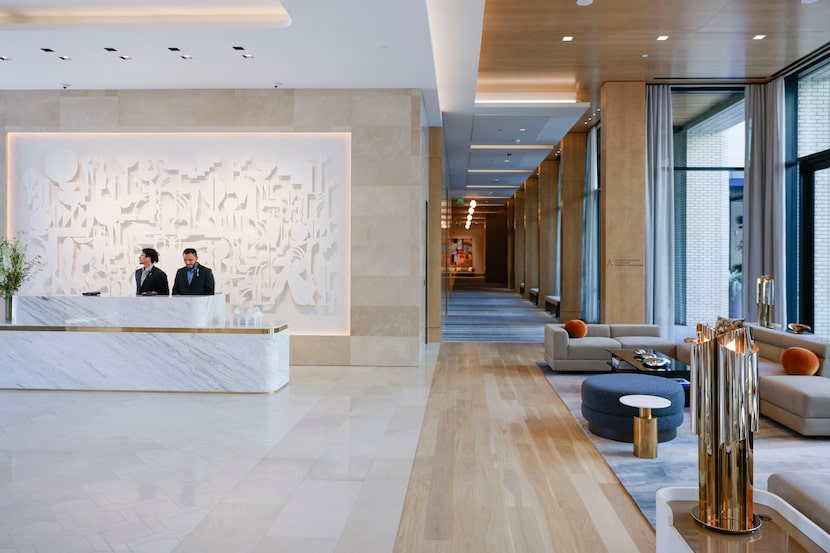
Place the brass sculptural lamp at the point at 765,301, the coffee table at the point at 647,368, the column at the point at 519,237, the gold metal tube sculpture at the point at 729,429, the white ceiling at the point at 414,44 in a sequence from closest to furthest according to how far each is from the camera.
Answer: the gold metal tube sculpture at the point at 729,429
the white ceiling at the point at 414,44
the coffee table at the point at 647,368
the brass sculptural lamp at the point at 765,301
the column at the point at 519,237

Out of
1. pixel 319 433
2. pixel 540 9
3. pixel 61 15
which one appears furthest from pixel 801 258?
pixel 61 15

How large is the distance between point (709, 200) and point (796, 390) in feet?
22.7

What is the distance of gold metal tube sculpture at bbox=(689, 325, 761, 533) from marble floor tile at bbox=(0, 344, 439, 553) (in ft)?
5.69

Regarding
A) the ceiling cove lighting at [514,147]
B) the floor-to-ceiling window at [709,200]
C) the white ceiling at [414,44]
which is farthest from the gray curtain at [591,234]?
the white ceiling at [414,44]

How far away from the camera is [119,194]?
932 cm

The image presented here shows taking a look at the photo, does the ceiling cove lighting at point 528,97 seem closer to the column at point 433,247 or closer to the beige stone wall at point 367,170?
the column at point 433,247

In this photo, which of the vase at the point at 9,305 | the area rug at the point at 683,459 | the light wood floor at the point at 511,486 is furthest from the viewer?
the vase at the point at 9,305

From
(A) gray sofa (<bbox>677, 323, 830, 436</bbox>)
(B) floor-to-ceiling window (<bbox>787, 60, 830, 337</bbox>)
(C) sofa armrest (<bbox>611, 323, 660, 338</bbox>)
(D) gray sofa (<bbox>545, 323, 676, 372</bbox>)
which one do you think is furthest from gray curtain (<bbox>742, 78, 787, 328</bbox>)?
(A) gray sofa (<bbox>677, 323, 830, 436</bbox>)

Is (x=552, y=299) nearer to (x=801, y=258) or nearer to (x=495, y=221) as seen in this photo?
(x=801, y=258)

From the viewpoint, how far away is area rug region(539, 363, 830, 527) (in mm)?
4266

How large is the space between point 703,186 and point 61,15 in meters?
10.3

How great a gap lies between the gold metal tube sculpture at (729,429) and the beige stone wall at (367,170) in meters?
6.85

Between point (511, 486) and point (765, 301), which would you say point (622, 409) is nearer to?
point (511, 486)

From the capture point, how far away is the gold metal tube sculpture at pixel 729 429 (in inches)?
89.7
